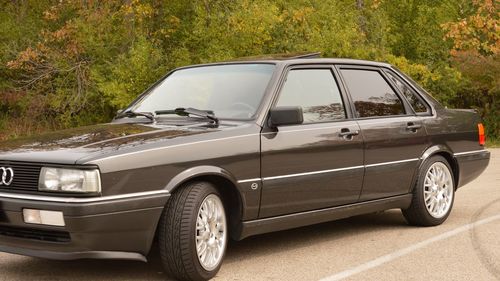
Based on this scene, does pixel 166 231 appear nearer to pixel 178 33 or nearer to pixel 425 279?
pixel 425 279

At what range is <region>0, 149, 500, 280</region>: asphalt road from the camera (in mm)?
5410

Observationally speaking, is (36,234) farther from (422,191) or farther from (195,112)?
(422,191)

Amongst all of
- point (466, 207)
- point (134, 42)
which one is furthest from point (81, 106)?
point (466, 207)

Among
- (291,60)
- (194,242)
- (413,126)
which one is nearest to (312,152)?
(291,60)

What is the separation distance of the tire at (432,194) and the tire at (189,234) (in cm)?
268

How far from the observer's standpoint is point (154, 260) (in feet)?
19.5

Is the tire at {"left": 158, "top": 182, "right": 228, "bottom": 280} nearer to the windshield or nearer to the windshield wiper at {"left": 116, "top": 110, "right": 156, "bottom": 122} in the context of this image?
the windshield

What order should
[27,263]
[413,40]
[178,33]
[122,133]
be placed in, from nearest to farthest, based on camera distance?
1. [122,133]
2. [27,263]
3. [178,33]
4. [413,40]

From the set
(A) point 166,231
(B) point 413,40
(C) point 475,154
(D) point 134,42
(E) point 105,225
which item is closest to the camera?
(E) point 105,225

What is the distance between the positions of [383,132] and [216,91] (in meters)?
1.67

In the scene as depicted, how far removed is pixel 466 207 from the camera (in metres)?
8.52

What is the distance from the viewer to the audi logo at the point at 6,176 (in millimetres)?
4941

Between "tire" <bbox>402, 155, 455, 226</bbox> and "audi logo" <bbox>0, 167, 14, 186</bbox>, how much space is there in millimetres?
3922

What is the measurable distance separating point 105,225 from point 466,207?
5131 millimetres
